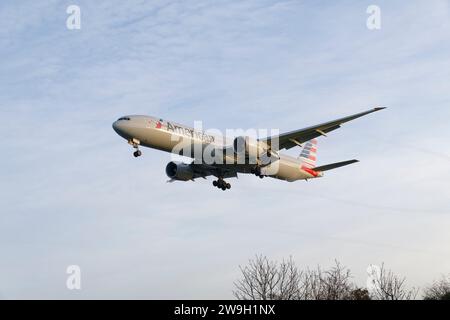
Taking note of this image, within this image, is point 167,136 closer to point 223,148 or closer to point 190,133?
point 190,133

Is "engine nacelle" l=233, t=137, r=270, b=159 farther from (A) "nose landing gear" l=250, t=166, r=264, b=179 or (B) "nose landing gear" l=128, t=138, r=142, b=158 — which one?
(B) "nose landing gear" l=128, t=138, r=142, b=158

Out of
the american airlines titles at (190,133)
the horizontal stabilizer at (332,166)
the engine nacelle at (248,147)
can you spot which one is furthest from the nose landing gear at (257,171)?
the horizontal stabilizer at (332,166)

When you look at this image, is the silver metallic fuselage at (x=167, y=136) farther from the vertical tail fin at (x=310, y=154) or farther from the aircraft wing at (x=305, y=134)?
the vertical tail fin at (x=310, y=154)

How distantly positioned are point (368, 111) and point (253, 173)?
1288 cm

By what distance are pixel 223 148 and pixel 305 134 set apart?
246 inches

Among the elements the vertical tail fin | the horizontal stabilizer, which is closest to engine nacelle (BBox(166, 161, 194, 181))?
the horizontal stabilizer

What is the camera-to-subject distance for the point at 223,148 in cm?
5538

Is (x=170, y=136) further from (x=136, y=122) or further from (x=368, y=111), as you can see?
(x=368, y=111)

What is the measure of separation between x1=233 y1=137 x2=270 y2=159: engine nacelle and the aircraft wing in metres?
1.31

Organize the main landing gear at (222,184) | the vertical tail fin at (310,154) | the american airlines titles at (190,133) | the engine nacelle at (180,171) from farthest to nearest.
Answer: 1. the vertical tail fin at (310,154)
2. the engine nacelle at (180,171)
3. the main landing gear at (222,184)
4. the american airlines titles at (190,133)

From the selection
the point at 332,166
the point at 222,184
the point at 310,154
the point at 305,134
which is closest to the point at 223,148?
the point at 222,184

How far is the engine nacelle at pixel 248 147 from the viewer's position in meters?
53.7

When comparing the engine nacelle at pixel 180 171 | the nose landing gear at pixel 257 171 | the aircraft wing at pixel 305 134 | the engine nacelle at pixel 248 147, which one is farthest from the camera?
the engine nacelle at pixel 180 171
